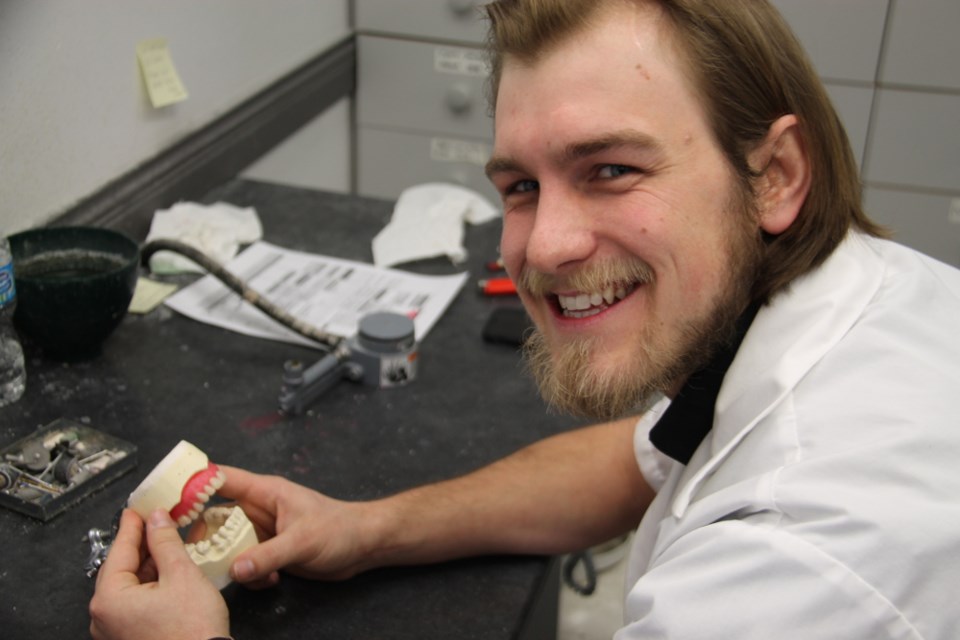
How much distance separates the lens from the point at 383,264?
160cm

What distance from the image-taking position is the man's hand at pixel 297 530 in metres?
0.96

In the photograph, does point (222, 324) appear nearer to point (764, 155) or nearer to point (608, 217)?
point (608, 217)

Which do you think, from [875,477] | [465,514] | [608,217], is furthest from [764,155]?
[465,514]

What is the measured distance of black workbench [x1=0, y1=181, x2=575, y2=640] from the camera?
955 mm

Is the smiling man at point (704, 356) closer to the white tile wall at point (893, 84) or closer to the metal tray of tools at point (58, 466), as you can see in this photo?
the metal tray of tools at point (58, 466)

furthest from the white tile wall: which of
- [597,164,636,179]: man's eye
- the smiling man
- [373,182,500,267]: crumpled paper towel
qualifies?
A: [597,164,636,179]: man's eye

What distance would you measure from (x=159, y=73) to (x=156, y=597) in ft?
3.40

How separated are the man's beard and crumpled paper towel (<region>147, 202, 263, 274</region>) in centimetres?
74

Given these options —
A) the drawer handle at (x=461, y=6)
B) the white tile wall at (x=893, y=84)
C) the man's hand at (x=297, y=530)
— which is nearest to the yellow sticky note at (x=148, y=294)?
the man's hand at (x=297, y=530)

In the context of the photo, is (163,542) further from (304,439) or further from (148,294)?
(148,294)

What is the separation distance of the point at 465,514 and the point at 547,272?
28 centimetres

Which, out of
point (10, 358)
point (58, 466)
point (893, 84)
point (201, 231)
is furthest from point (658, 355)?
point (893, 84)

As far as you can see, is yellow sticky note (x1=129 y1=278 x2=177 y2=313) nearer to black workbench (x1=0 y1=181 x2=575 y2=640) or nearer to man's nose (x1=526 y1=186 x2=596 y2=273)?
black workbench (x1=0 y1=181 x2=575 y2=640)

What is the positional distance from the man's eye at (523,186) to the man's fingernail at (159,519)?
45 cm
